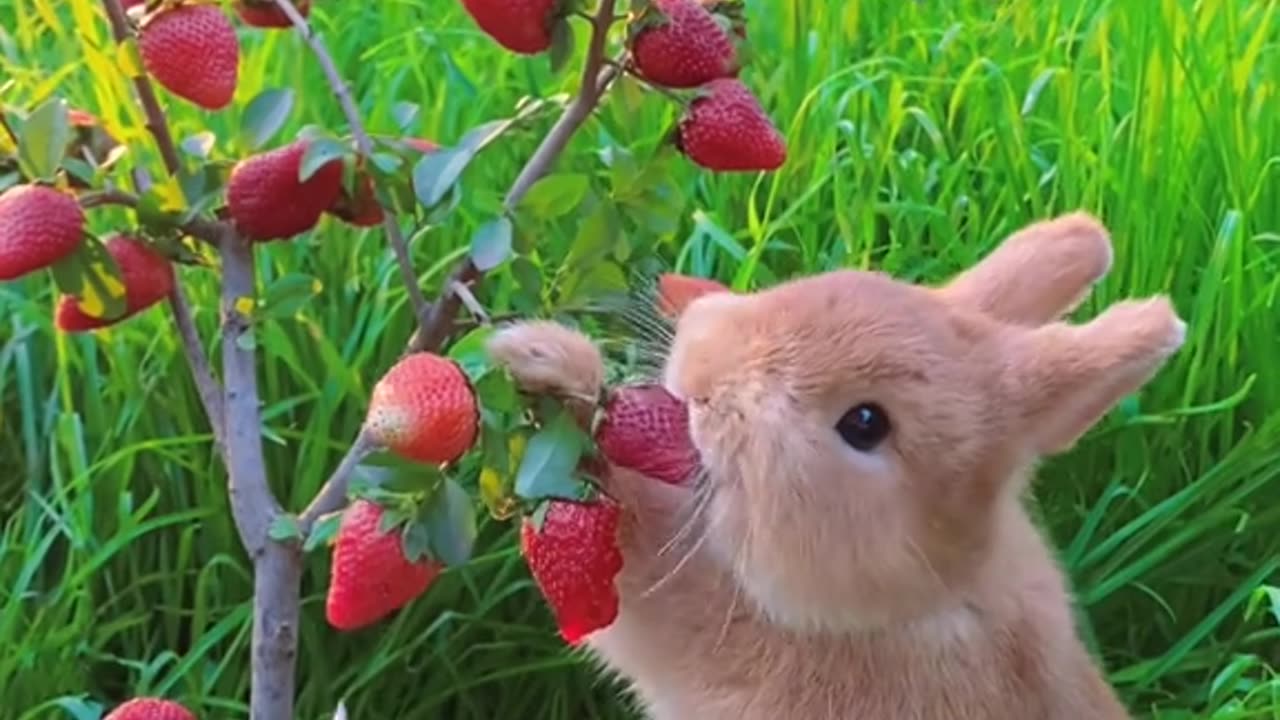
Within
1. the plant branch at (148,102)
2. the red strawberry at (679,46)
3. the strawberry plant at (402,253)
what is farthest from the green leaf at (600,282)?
the plant branch at (148,102)

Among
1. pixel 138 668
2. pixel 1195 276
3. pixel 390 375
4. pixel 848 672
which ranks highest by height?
pixel 390 375

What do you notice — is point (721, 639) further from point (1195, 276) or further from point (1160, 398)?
point (1195, 276)

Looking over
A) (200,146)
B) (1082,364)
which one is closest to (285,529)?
(200,146)

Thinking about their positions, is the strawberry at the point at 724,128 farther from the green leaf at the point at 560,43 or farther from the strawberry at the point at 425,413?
the strawberry at the point at 425,413

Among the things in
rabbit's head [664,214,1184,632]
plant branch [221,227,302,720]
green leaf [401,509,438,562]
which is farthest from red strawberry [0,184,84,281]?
rabbit's head [664,214,1184,632]

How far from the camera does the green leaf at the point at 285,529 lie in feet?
3.33

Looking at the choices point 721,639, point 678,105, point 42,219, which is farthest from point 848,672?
point 42,219

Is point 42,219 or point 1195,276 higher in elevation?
point 42,219

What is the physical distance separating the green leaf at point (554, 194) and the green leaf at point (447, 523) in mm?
157

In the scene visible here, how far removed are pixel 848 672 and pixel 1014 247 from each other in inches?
11.0

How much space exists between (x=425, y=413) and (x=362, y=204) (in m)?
0.18

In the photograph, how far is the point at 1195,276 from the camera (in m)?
1.84

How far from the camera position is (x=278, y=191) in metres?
1.00

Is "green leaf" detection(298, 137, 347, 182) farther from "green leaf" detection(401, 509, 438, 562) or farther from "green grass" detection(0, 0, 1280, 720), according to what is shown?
"green grass" detection(0, 0, 1280, 720)
